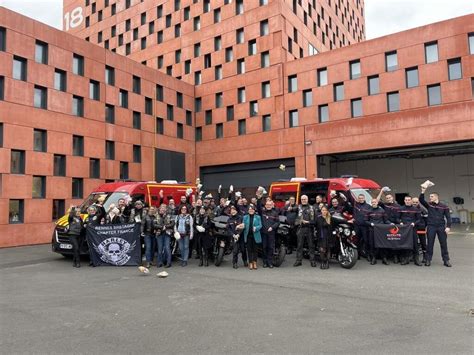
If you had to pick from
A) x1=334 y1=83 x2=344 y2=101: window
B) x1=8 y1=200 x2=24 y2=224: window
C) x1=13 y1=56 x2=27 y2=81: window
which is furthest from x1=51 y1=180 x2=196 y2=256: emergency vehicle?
x1=334 y1=83 x2=344 y2=101: window

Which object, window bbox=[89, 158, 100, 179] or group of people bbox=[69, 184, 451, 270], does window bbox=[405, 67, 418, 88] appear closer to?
group of people bbox=[69, 184, 451, 270]

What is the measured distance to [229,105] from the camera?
3052 centimetres

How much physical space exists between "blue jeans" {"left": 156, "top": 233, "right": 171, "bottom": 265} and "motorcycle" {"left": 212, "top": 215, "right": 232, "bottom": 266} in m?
1.29

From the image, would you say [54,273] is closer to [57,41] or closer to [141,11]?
[57,41]

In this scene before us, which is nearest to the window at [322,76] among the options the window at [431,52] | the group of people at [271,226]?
the window at [431,52]

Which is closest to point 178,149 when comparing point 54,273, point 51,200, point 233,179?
point 233,179

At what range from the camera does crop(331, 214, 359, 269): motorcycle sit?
394 inches

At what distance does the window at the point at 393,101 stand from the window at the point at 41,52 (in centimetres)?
1979

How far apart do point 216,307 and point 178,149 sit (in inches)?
946

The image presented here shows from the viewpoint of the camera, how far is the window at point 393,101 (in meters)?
24.4

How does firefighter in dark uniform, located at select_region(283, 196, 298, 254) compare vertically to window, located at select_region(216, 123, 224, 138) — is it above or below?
below

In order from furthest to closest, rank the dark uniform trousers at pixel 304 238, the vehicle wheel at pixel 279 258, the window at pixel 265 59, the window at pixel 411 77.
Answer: the window at pixel 265 59, the window at pixel 411 77, the vehicle wheel at pixel 279 258, the dark uniform trousers at pixel 304 238

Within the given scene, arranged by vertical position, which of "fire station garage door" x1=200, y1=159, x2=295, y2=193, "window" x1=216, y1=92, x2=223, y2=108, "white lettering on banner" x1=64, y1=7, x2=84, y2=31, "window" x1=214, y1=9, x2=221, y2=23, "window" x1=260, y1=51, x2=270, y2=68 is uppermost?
"white lettering on banner" x1=64, y1=7, x2=84, y2=31

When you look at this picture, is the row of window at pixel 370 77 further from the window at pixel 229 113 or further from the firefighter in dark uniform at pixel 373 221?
the firefighter in dark uniform at pixel 373 221
